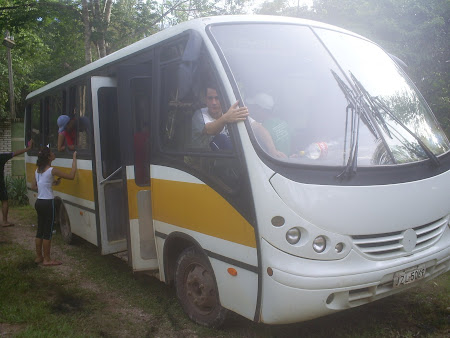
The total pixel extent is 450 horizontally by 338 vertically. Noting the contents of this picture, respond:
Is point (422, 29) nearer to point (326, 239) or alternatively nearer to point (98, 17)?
point (326, 239)

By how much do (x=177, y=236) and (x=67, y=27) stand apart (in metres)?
11.7

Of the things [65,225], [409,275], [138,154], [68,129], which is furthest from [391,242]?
[65,225]

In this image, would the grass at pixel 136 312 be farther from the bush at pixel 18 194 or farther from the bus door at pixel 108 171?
the bush at pixel 18 194

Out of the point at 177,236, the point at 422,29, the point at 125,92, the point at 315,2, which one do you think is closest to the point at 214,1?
the point at 315,2

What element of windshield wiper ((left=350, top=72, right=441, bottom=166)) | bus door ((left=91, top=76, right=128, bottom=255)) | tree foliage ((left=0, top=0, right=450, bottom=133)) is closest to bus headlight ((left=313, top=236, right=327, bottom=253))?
windshield wiper ((left=350, top=72, right=441, bottom=166))

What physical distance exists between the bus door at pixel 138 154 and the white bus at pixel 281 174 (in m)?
0.01

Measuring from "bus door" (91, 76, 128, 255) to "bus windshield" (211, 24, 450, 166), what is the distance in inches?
89.5

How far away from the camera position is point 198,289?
14.0 feet

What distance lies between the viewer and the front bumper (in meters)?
3.25

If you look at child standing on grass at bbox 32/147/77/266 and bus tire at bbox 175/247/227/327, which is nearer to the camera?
bus tire at bbox 175/247/227/327

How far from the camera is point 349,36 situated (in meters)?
4.62

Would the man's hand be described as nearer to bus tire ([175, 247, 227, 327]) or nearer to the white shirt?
bus tire ([175, 247, 227, 327])

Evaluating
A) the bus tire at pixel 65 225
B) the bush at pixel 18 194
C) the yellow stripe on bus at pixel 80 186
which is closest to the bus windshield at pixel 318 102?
the yellow stripe on bus at pixel 80 186

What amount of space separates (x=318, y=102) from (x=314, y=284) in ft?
4.80
